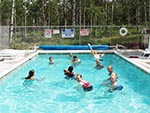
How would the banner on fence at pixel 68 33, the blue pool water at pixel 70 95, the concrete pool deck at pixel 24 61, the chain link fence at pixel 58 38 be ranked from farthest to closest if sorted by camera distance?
the chain link fence at pixel 58 38, the banner on fence at pixel 68 33, the concrete pool deck at pixel 24 61, the blue pool water at pixel 70 95

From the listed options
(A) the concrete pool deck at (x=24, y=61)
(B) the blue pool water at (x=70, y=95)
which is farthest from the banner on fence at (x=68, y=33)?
(B) the blue pool water at (x=70, y=95)

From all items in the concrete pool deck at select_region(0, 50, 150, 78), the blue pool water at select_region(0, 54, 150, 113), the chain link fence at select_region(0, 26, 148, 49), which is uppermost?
the chain link fence at select_region(0, 26, 148, 49)

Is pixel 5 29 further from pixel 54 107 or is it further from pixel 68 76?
pixel 54 107

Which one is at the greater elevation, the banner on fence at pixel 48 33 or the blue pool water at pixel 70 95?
the banner on fence at pixel 48 33

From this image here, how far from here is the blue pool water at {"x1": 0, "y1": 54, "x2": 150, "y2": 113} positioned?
24.3 ft

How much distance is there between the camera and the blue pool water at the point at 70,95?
742 centimetres

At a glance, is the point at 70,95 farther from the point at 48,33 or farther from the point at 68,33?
the point at 68,33

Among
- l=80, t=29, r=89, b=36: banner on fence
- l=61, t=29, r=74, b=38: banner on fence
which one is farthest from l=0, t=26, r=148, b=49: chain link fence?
l=61, t=29, r=74, b=38: banner on fence

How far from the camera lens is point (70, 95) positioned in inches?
352

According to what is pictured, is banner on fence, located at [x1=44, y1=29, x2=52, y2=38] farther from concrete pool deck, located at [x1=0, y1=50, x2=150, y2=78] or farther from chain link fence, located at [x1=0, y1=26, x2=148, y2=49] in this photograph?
concrete pool deck, located at [x1=0, y1=50, x2=150, y2=78]

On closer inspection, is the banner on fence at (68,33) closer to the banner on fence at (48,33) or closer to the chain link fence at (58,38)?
the chain link fence at (58,38)

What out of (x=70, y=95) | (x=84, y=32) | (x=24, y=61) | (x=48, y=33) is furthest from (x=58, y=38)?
(x=70, y=95)

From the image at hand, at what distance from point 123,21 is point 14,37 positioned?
82.4 feet

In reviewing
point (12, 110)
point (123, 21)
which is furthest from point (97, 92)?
point (123, 21)
